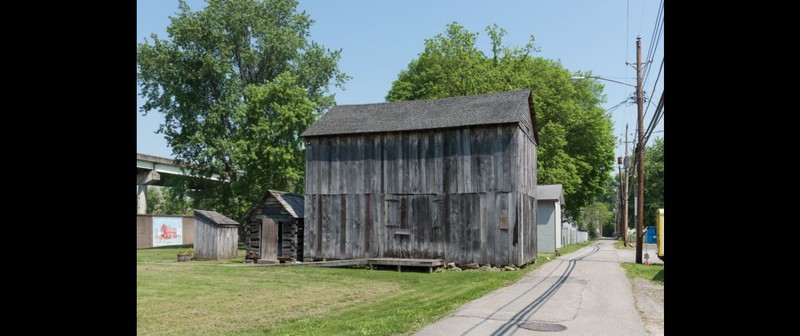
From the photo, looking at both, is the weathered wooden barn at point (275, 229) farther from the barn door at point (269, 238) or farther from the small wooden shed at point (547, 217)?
the small wooden shed at point (547, 217)

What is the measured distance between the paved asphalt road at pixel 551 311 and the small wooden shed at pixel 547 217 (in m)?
22.5

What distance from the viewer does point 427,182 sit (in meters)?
26.0

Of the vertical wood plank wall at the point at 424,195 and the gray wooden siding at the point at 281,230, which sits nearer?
the vertical wood plank wall at the point at 424,195

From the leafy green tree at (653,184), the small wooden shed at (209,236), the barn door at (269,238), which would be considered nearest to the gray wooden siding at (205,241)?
the small wooden shed at (209,236)

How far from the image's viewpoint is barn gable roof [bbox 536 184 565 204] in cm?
4141

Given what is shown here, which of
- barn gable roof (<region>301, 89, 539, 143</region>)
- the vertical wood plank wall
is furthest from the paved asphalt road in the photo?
barn gable roof (<region>301, 89, 539, 143</region>)

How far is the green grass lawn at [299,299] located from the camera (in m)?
10.6

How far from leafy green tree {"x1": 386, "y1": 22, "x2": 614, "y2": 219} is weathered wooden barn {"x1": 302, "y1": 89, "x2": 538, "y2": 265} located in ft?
51.0

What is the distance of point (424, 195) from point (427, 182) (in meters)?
0.58

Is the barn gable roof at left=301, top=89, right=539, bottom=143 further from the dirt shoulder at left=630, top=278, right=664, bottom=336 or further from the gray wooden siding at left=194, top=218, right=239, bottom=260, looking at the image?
the dirt shoulder at left=630, top=278, right=664, bottom=336

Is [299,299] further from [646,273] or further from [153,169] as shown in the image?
[153,169]
